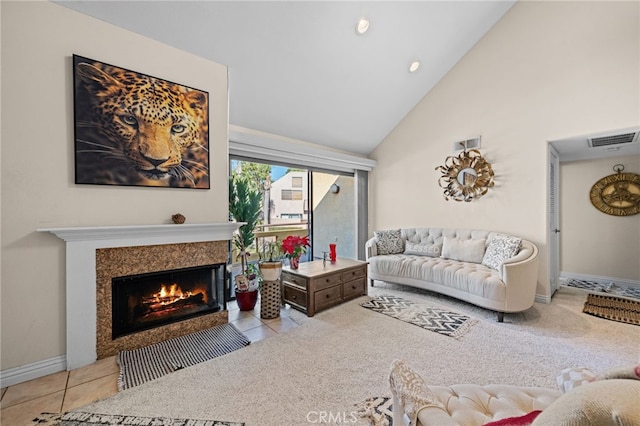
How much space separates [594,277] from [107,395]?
6.68 m

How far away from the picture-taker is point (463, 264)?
3693mm

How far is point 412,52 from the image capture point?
12.7ft

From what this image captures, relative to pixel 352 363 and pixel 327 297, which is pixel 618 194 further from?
pixel 352 363

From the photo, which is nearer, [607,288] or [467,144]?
[607,288]

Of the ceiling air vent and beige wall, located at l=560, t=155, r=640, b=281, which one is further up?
the ceiling air vent

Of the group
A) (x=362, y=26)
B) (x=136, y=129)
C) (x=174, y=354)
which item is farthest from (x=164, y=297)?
(x=362, y=26)

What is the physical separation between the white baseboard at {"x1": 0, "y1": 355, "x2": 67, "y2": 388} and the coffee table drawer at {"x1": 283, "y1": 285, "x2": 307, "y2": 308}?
2.04 m

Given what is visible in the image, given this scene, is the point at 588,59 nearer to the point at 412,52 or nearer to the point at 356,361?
the point at 412,52

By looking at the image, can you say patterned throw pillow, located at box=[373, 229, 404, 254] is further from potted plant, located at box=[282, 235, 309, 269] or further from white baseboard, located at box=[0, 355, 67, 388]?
white baseboard, located at box=[0, 355, 67, 388]

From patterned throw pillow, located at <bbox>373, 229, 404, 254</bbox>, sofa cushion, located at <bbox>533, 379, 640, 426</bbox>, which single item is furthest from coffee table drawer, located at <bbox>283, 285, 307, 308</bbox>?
sofa cushion, located at <bbox>533, 379, 640, 426</bbox>

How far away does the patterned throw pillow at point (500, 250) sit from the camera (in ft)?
10.9

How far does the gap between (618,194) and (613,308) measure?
207 centimetres

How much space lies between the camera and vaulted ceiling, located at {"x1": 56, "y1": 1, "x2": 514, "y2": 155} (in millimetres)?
2516

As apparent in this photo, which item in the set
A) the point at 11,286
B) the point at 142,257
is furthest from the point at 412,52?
the point at 11,286
